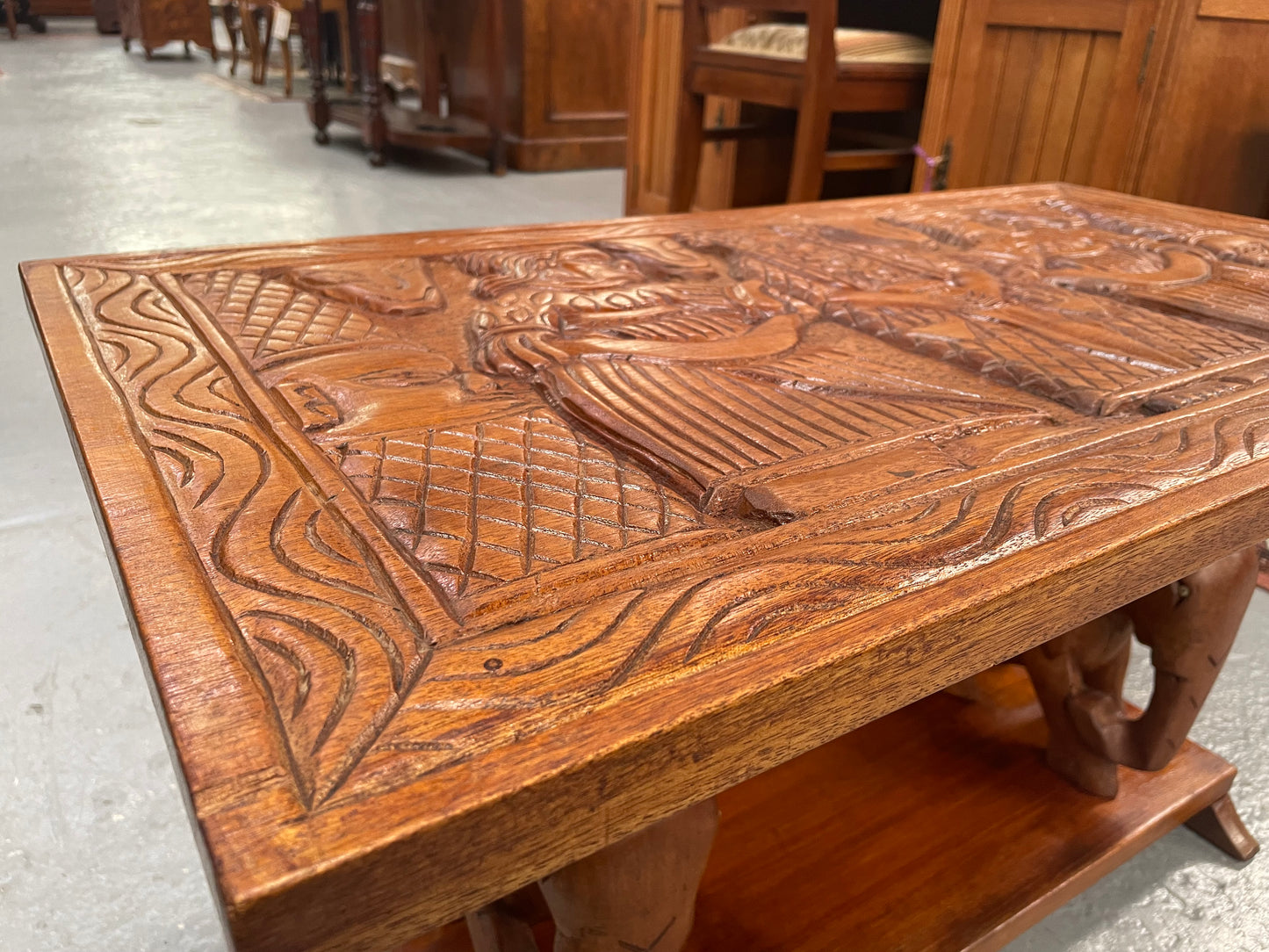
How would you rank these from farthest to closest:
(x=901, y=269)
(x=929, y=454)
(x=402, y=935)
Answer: (x=901, y=269), (x=929, y=454), (x=402, y=935)

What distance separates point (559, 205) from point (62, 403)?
292cm

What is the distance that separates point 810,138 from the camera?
237cm

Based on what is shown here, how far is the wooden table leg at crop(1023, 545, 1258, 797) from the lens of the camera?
859mm

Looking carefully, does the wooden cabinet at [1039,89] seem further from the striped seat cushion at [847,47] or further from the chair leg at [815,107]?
the chair leg at [815,107]

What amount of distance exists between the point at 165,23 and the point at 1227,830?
28.7ft

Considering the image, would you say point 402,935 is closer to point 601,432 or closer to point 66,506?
point 601,432

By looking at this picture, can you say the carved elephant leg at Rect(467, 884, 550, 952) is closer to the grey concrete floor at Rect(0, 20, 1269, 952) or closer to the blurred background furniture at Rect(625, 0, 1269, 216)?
the grey concrete floor at Rect(0, 20, 1269, 952)

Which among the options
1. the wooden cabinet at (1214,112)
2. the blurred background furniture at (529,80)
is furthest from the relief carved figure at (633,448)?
the blurred background furniture at (529,80)

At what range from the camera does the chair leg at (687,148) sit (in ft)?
8.71

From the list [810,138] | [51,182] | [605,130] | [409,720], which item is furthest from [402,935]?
[605,130]

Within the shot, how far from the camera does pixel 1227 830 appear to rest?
39.9 inches

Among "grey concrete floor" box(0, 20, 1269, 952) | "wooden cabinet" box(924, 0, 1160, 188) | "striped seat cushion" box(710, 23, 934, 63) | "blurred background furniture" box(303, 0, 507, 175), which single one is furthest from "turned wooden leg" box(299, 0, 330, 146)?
"wooden cabinet" box(924, 0, 1160, 188)

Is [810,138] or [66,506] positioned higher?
[810,138]

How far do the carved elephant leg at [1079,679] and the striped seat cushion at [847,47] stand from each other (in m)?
1.87
